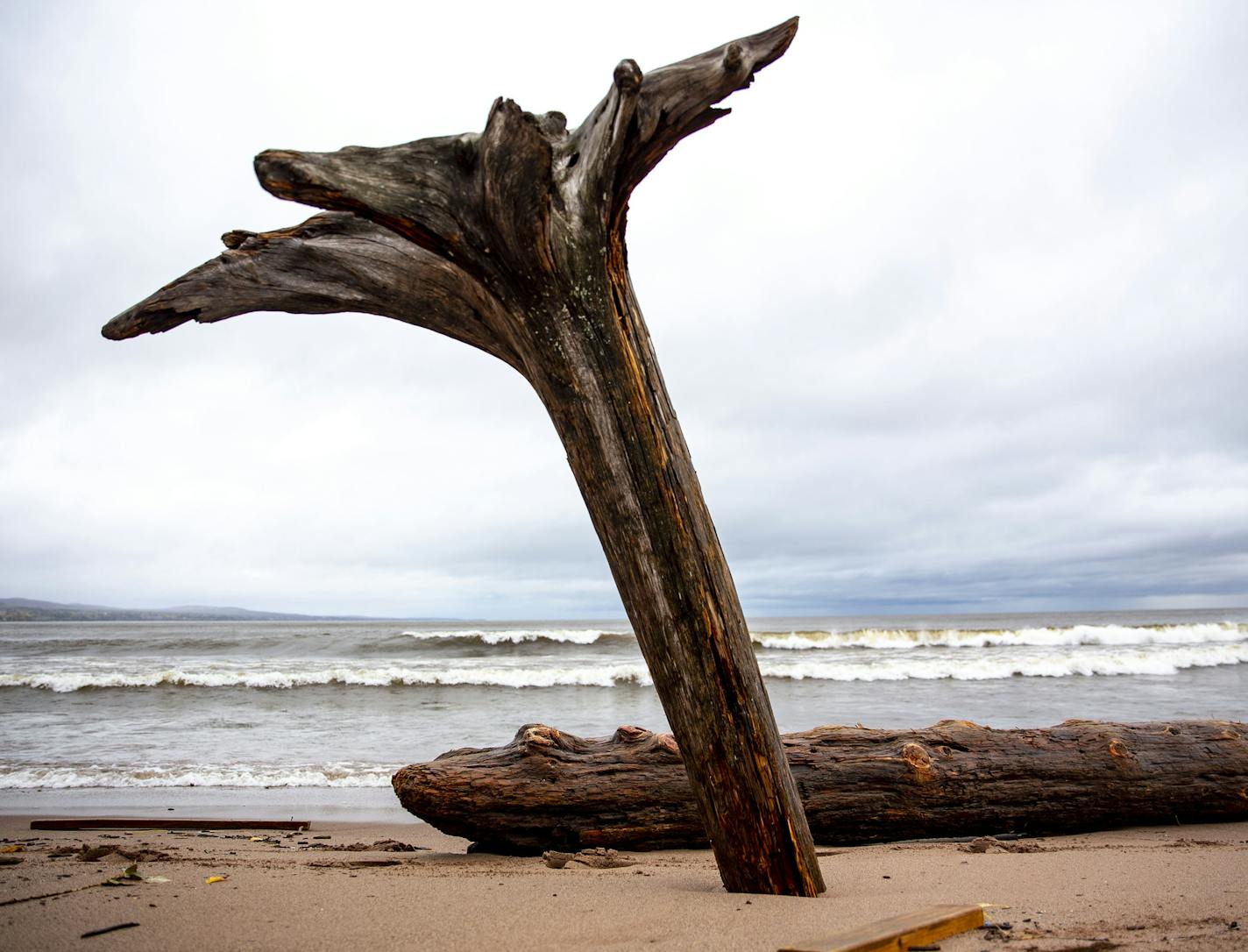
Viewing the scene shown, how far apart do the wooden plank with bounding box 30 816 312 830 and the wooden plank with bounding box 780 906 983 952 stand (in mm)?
4565

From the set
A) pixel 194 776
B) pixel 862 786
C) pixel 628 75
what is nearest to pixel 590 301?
pixel 628 75

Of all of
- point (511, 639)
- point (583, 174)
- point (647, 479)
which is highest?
point (583, 174)

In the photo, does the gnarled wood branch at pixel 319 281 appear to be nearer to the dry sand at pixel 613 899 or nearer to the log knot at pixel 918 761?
the dry sand at pixel 613 899

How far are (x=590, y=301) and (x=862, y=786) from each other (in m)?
3.24

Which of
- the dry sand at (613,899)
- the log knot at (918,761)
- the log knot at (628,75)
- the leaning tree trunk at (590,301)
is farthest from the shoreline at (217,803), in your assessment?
the log knot at (628,75)

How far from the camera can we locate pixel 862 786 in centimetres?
423

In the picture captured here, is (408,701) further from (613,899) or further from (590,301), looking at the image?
(590,301)

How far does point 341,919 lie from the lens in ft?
8.31

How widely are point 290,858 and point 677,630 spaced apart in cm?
302

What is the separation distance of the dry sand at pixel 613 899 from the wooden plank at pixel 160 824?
3.64ft

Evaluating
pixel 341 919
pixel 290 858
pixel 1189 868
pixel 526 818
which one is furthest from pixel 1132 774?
pixel 290 858

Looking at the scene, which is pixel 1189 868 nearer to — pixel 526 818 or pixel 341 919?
pixel 526 818

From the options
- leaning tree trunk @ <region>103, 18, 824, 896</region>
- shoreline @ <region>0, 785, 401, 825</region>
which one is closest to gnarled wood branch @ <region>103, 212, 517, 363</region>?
leaning tree trunk @ <region>103, 18, 824, 896</region>

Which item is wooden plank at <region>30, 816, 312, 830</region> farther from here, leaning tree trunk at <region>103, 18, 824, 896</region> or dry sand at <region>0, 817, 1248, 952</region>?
leaning tree trunk at <region>103, 18, 824, 896</region>
